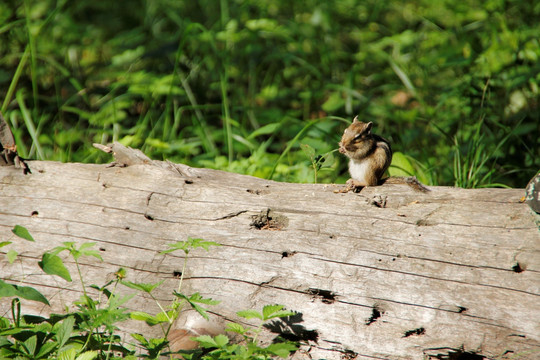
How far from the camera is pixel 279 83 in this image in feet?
18.7

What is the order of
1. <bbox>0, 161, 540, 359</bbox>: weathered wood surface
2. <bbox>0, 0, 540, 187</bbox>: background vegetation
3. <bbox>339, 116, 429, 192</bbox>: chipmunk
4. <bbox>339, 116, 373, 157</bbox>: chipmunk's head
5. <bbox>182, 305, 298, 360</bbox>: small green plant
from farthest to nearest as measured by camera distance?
1. <bbox>0, 0, 540, 187</bbox>: background vegetation
2. <bbox>339, 116, 373, 157</bbox>: chipmunk's head
3. <bbox>339, 116, 429, 192</bbox>: chipmunk
4. <bbox>0, 161, 540, 359</bbox>: weathered wood surface
5. <bbox>182, 305, 298, 360</bbox>: small green plant

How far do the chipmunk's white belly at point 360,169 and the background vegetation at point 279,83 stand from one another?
28cm

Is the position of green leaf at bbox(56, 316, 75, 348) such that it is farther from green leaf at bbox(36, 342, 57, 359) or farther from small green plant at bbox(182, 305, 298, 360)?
small green plant at bbox(182, 305, 298, 360)

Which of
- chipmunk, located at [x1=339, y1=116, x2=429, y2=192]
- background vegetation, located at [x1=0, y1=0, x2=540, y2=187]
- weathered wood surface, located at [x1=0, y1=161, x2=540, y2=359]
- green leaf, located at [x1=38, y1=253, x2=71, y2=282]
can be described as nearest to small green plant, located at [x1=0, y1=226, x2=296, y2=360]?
green leaf, located at [x1=38, y1=253, x2=71, y2=282]

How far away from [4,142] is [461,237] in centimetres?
238

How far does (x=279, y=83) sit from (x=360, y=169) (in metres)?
3.04

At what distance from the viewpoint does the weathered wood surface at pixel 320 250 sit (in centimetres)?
214

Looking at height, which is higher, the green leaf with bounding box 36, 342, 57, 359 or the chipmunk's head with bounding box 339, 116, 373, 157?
the chipmunk's head with bounding box 339, 116, 373, 157

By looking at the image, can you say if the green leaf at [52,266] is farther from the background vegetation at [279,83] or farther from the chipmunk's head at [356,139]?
the chipmunk's head at [356,139]

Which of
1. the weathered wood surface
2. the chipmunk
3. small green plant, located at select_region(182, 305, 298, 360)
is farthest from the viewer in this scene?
the chipmunk

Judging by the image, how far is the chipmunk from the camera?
2688 millimetres

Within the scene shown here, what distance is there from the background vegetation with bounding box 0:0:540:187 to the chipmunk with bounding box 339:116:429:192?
0.29m

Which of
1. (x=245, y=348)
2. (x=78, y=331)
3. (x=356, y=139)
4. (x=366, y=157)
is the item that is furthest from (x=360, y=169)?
(x=78, y=331)

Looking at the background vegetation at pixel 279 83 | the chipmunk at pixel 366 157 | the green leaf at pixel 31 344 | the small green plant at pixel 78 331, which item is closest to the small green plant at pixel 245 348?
the small green plant at pixel 78 331
